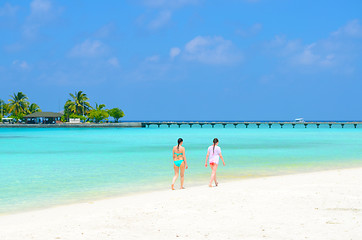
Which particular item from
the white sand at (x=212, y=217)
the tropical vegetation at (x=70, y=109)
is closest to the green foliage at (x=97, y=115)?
the tropical vegetation at (x=70, y=109)

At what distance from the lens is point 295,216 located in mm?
8969

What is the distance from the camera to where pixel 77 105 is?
402 feet

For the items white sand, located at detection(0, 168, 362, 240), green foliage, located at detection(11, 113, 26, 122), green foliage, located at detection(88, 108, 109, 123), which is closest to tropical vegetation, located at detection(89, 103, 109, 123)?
green foliage, located at detection(88, 108, 109, 123)

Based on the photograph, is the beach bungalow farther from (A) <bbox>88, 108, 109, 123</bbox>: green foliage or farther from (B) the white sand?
(B) the white sand

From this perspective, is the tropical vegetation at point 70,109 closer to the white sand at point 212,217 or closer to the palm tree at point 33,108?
the palm tree at point 33,108

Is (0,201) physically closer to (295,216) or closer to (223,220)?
(223,220)

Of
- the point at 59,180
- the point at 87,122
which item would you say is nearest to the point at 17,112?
the point at 87,122

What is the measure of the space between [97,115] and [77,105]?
21.9ft

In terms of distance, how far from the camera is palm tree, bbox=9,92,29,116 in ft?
404

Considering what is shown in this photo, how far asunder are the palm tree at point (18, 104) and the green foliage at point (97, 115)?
20154mm

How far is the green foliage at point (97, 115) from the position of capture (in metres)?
124

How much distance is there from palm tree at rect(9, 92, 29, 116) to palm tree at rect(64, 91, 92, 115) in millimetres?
12951

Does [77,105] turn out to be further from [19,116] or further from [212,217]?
[212,217]

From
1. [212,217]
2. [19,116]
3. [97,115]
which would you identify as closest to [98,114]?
[97,115]
